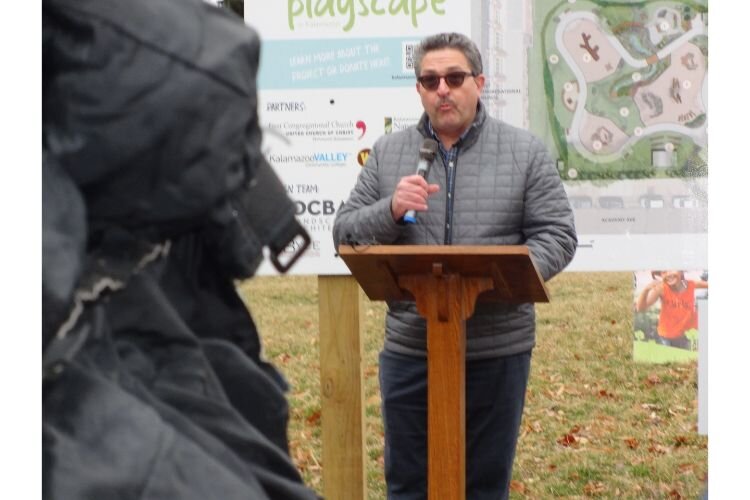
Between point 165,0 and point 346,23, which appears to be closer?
point 165,0

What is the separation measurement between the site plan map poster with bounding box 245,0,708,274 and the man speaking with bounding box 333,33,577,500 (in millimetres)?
259

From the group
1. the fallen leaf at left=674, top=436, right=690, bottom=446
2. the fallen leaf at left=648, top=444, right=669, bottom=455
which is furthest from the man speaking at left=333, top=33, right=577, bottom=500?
the fallen leaf at left=674, top=436, right=690, bottom=446

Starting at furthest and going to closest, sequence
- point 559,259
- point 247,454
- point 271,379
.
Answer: point 559,259
point 271,379
point 247,454

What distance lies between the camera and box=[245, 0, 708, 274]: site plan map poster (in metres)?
4.16

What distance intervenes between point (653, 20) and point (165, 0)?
11.2 ft

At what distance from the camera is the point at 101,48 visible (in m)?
1.05

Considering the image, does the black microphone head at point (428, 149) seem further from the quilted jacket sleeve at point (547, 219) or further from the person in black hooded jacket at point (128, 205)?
the person in black hooded jacket at point (128, 205)

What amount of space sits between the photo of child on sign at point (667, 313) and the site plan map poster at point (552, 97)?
10.0 inches

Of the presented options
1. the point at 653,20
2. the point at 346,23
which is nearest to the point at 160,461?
the point at 346,23

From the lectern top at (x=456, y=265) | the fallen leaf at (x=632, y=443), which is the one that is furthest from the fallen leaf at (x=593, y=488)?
the lectern top at (x=456, y=265)

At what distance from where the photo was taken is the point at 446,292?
337 centimetres

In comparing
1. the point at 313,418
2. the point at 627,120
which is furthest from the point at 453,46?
the point at 313,418

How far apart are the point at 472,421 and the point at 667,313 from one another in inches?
46.4

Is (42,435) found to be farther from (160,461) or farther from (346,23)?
(346,23)
